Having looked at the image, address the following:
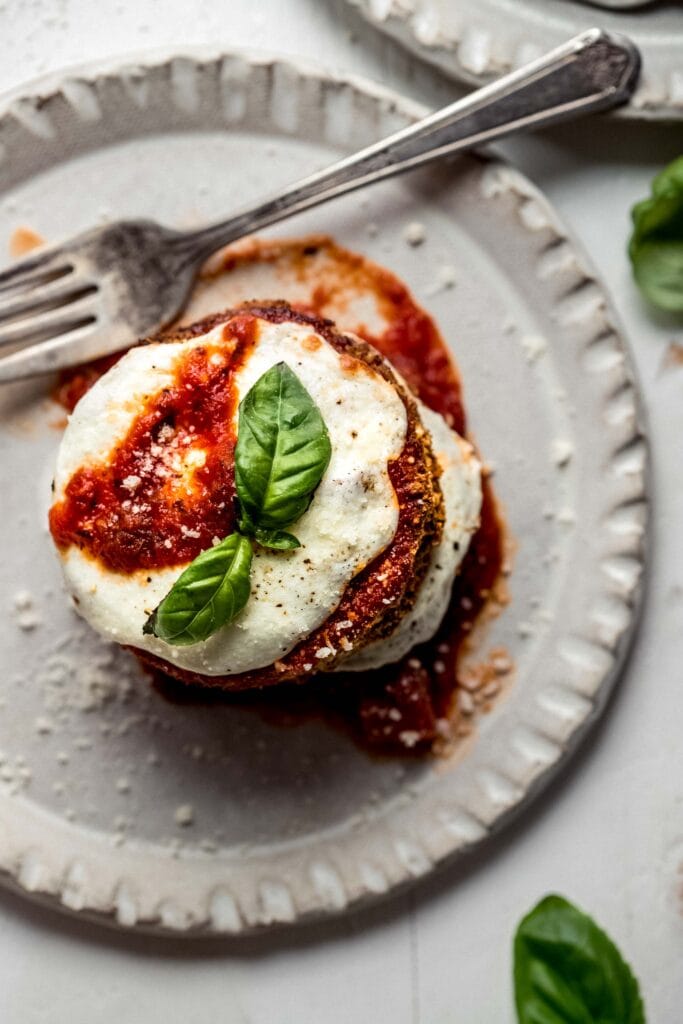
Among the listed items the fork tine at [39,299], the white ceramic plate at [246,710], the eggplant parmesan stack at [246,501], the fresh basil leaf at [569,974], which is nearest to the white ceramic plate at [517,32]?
the white ceramic plate at [246,710]

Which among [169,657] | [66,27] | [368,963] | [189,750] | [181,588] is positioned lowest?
[368,963]

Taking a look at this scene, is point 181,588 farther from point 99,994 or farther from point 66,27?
point 66,27

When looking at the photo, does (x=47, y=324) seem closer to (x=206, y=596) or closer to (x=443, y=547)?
(x=206, y=596)

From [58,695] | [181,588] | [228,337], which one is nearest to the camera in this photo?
[181,588]

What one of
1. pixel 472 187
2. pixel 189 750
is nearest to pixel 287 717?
pixel 189 750

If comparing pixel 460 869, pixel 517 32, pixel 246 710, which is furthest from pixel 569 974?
pixel 517 32

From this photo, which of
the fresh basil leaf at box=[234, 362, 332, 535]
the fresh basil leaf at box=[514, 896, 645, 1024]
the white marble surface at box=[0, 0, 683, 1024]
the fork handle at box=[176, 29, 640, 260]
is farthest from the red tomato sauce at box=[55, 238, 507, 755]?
the fresh basil leaf at box=[234, 362, 332, 535]

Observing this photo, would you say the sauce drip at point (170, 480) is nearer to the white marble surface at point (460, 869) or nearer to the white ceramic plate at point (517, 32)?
the white ceramic plate at point (517, 32)

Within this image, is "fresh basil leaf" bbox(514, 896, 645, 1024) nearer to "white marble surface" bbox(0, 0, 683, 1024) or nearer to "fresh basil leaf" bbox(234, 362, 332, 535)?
"white marble surface" bbox(0, 0, 683, 1024)
